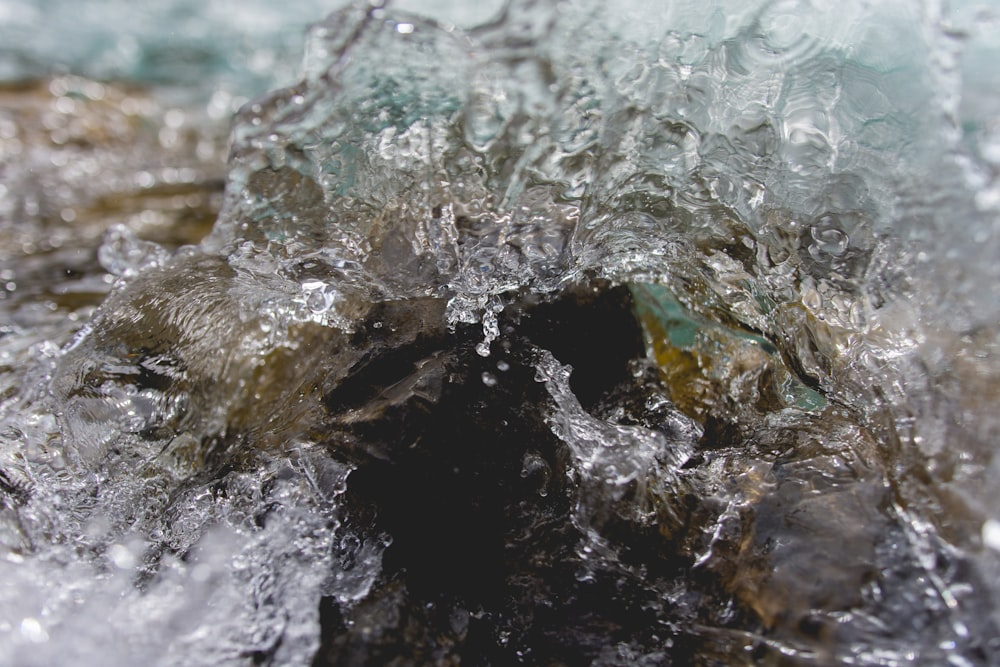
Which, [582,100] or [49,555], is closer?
[49,555]

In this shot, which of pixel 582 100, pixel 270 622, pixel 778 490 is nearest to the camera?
pixel 270 622

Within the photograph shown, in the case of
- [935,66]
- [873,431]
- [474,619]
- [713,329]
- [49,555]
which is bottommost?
[49,555]

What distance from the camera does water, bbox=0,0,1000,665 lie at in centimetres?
138

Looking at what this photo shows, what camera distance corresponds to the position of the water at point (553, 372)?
4.53 feet

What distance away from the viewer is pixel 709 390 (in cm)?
169

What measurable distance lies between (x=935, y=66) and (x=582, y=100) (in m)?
0.88

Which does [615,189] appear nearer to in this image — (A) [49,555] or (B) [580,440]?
(B) [580,440]

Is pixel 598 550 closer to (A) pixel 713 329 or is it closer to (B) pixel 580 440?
(B) pixel 580 440

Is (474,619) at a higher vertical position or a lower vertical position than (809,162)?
lower

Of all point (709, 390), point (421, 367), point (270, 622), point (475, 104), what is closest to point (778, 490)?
point (709, 390)

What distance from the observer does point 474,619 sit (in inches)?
56.9

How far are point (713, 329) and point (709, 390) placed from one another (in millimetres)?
147

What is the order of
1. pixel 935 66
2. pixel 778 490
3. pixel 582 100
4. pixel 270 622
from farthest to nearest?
pixel 582 100
pixel 935 66
pixel 778 490
pixel 270 622

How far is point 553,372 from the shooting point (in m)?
1.68
